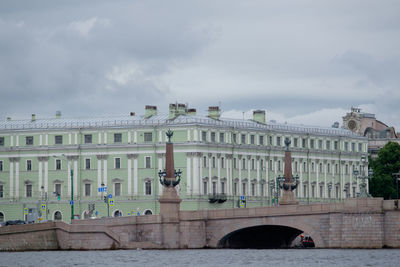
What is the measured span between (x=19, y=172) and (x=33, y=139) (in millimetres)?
4448

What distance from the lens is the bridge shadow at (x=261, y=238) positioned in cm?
12494

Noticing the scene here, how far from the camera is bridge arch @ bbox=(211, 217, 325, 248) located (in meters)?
116

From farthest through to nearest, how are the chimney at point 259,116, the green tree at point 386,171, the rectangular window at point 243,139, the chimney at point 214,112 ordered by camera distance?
1. the green tree at point 386,171
2. the chimney at point 259,116
3. the chimney at point 214,112
4. the rectangular window at point 243,139

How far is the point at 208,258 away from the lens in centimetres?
10819

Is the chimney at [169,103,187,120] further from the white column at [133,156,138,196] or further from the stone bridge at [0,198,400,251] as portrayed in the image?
the stone bridge at [0,198,400,251]

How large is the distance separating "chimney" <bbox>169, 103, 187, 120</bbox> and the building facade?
112mm

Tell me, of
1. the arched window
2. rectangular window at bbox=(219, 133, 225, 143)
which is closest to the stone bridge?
rectangular window at bbox=(219, 133, 225, 143)

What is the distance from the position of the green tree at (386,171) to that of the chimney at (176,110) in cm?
2970

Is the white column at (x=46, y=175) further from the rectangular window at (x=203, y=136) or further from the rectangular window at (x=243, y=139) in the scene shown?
the rectangular window at (x=243, y=139)

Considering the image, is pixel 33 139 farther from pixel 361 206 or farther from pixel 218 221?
pixel 361 206

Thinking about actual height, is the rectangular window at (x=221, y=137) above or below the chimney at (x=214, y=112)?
below

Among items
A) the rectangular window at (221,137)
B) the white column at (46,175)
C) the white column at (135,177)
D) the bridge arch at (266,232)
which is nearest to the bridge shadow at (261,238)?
the bridge arch at (266,232)

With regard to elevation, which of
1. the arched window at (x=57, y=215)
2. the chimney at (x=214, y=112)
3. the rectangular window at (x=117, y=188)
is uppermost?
the chimney at (x=214, y=112)

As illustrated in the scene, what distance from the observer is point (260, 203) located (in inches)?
6550
